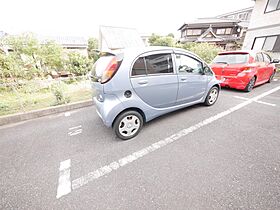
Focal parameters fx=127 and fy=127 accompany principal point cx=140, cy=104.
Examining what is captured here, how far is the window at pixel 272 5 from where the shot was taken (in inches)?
379

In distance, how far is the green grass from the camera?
136 inches

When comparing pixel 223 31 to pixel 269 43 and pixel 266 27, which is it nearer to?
pixel 266 27

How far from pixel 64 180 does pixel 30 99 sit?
3394mm

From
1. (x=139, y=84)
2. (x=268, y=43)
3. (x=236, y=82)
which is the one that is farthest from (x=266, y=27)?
(x=139, y=84)

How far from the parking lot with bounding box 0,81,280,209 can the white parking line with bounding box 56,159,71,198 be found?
1 cm

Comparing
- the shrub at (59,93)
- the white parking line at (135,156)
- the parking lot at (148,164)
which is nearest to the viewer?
the parking lot at (148,164)

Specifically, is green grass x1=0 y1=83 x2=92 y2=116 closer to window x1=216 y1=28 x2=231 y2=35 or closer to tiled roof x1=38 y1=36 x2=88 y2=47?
tiled roof x1=38 y1=36 x2=88 y2=47

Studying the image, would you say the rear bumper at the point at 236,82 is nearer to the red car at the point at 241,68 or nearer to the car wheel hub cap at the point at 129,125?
the red car at the point at 241,68

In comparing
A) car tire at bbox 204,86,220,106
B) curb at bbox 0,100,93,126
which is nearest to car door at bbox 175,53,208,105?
car tire at bbox 204,86,220,106

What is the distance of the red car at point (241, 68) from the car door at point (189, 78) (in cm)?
217

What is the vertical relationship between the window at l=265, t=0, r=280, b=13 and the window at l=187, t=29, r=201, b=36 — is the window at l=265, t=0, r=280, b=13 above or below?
below

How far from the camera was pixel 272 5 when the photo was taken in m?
10.0

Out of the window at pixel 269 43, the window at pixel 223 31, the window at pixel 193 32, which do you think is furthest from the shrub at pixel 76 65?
the window at pixel 223 31

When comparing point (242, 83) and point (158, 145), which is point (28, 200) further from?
point (242, 83)
